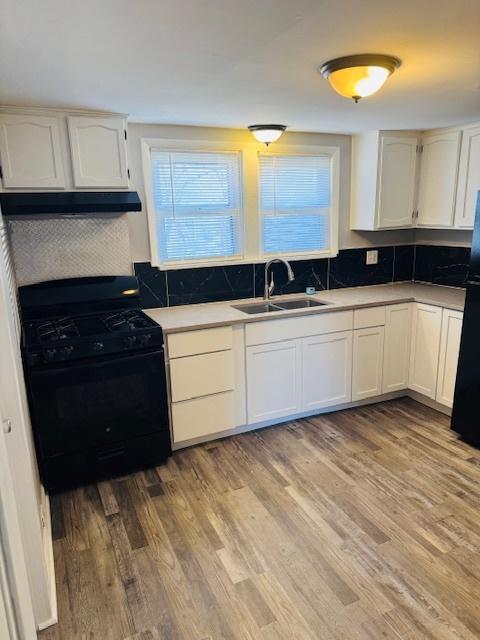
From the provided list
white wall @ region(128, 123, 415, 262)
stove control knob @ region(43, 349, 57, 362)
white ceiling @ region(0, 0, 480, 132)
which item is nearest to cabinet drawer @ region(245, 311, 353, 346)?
white wall @ region(128, 123, 415, 262)

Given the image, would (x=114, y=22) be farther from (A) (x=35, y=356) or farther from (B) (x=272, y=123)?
(B) (x=272, y=123)

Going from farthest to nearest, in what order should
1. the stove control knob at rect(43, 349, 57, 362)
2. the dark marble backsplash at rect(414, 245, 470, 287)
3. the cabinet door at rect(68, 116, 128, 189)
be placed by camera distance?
the dark marble backsplash at rect(414, 245, 470, 287) → the cabinet door at rect(68, 116, 128, 189) → the stove control knob at rect(43, 349, 57, 362)

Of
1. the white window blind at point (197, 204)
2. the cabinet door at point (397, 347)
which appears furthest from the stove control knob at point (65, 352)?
the cabinet door at point (397, 347)

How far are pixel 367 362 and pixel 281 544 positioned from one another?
5.73 feet

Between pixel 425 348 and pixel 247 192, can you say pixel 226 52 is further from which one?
pixel 425 348

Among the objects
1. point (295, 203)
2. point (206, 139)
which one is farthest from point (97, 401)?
point (295, 203)

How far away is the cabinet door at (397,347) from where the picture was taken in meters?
3.45

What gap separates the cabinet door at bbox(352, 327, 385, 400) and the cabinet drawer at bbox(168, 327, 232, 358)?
1083mm

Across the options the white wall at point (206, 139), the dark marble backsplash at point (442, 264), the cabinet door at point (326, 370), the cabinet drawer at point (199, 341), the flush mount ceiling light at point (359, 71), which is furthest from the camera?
the dark marble backsplash at point (442, 264)

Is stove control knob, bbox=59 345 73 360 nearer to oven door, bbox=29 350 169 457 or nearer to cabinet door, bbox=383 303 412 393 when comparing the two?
oven door, bbox=29 350 169 457

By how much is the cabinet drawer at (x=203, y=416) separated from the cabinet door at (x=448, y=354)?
5.29ft

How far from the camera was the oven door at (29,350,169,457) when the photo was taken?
7.73 feet

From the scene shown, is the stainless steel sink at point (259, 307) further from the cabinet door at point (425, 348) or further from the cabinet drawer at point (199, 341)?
the cabinet door at point (425, 348)

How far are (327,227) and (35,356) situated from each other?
8.50ft
